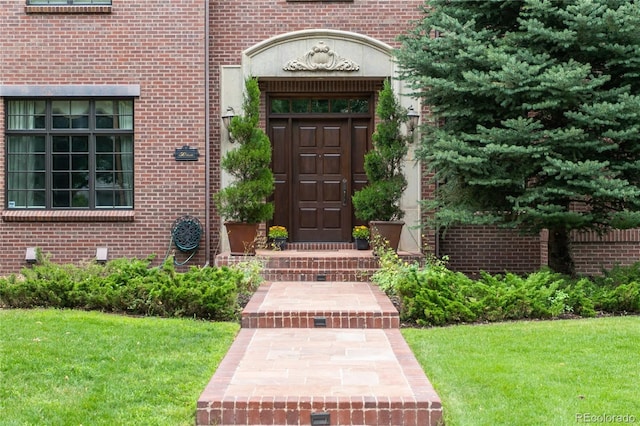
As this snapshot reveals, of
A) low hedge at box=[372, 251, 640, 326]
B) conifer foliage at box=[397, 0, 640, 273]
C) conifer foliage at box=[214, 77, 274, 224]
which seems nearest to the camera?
low hedge at box=[372, 251, 640, 326]

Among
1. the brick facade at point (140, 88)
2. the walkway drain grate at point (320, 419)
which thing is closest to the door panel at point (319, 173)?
the brick facade at point (140, 88)

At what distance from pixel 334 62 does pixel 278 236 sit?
10.2 feet

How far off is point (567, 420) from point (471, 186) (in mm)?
6122

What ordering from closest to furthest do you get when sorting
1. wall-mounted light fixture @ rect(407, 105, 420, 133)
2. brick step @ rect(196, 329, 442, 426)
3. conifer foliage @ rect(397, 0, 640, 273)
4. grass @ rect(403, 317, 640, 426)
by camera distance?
grass @ rect(403, 317, 640, 426) < brick step @ rect(196, 329, 442, 426) < conifer foliage @ rect(397, 0, 640, 273) < wall-mounted light fixture @ rect(407, 105, 420, 133)

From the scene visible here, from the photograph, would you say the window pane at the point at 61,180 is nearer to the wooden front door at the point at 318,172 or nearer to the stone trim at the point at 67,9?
the stone trim at the point at 67,9

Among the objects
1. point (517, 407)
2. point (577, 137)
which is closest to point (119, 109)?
point (577, 137)

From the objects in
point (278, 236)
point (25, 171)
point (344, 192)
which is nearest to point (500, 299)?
point (278, 236)

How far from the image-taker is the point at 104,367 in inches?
248

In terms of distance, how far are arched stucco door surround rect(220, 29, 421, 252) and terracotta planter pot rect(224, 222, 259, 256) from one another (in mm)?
1194

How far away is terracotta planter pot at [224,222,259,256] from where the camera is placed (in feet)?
39.2

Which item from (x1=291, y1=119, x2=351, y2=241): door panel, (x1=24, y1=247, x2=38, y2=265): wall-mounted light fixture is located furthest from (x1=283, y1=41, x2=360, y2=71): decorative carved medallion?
(x1=24, y1=247, x2=38, y2=265): wall-mounted light fixture

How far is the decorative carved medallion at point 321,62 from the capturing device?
504 inches

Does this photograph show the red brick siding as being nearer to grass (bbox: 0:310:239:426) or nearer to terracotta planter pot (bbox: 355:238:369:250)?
terracotta planter pot (bbox: 355:238:369:250)

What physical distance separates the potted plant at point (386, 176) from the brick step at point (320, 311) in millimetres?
2153
